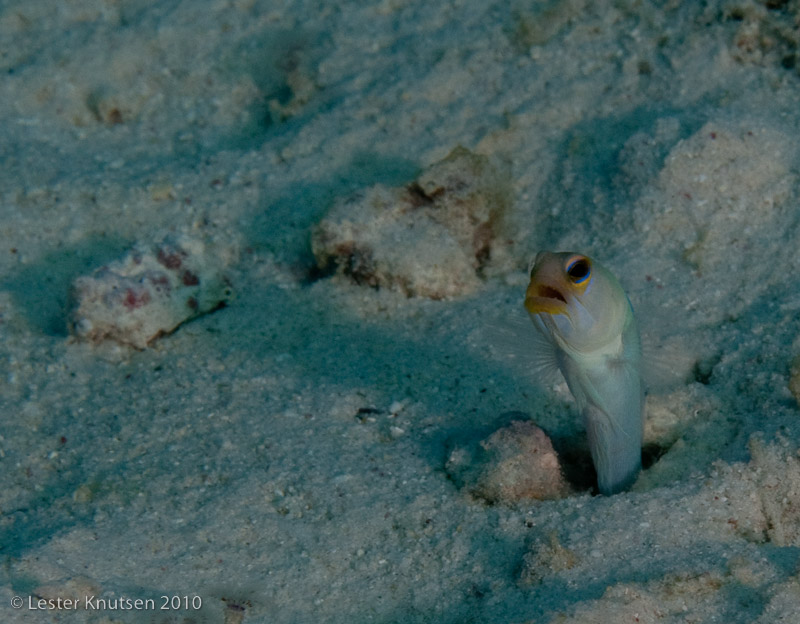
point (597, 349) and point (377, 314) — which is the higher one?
point (597, 349)

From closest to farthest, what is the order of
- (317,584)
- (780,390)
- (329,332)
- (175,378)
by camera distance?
(317,584)
(780,390)
(175,378)
(329,332)

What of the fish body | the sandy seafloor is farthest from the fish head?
the sandy seafloor

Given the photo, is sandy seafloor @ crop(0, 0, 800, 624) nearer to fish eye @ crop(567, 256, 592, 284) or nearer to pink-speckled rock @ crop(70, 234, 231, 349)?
pink-speckled rock @ crop(70, 234, 231, 349)

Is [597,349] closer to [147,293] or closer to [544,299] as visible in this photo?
[544,299]

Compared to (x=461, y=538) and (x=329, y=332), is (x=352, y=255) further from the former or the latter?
(x=461, y=538)

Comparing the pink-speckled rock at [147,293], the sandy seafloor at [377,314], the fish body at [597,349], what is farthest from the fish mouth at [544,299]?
the pink-speckled rock at [147,293]

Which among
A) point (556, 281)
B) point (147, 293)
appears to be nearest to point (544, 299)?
point (556, 281)

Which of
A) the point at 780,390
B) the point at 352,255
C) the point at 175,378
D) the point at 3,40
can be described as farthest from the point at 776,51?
the point at 3,40
